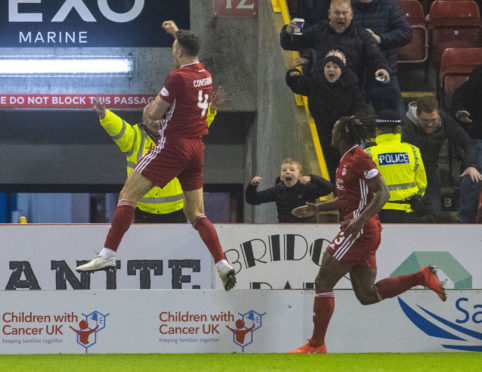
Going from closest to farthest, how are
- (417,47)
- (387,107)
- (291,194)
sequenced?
(291,194)
(387,107)
(417,47)

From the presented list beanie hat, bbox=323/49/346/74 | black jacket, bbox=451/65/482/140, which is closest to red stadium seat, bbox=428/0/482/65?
black jacket, bbox=451/65/482/140

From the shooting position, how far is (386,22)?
34.1 feet

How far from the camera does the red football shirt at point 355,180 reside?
6738mm

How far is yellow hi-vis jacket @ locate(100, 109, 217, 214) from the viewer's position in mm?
8463

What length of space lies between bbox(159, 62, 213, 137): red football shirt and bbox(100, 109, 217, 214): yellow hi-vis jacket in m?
1.18

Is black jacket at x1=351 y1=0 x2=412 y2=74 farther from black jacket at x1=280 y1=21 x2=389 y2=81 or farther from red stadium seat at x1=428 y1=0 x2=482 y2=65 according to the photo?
red stadium seat at x1=428 y1=0 x2=482 y2=65

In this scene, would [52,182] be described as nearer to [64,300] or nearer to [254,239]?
[254,239]

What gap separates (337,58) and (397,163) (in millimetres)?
1225

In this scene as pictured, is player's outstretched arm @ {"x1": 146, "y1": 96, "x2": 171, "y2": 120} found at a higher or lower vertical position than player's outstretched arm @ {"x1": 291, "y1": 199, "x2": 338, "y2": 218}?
higher

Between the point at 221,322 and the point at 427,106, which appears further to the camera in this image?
the point at 427,106

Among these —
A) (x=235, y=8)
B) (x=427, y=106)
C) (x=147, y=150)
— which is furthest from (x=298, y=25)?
(x=235, y=8)

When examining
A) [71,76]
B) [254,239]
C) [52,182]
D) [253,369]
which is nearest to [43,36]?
[71,76]

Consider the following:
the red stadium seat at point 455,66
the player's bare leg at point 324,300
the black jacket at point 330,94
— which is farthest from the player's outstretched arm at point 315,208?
the red stadium seat at point 455,66

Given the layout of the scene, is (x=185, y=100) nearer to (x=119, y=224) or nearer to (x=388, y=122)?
(x=119, y=224)
